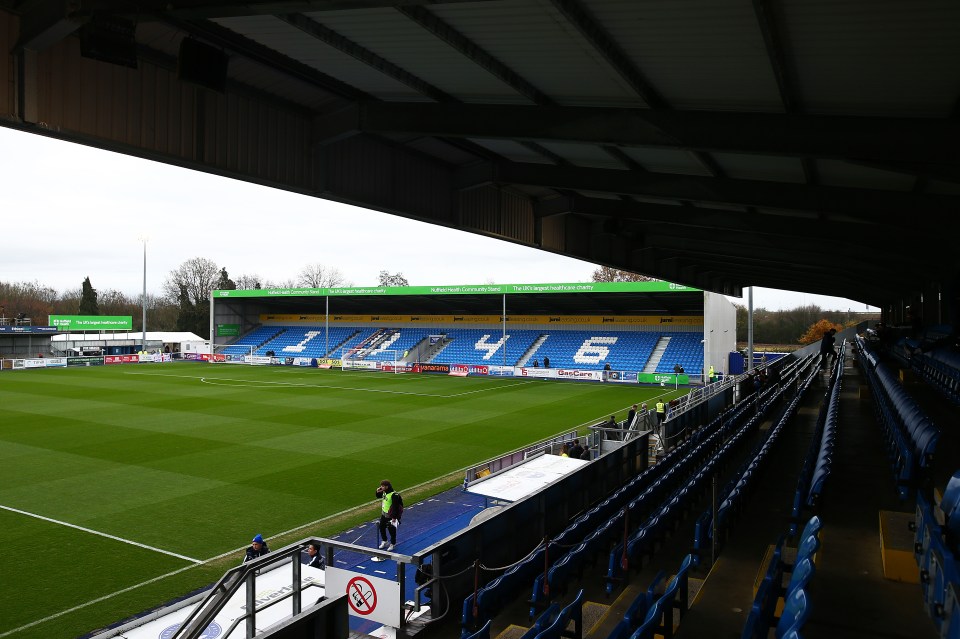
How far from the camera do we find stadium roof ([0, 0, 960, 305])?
15.3ft

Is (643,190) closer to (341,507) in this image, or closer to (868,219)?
(868,219)

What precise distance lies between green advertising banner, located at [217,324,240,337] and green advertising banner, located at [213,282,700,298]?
317 cm

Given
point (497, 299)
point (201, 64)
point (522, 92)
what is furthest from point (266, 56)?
point (497, 299)

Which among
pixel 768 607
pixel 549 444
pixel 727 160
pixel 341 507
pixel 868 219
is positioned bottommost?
pixel 341 507

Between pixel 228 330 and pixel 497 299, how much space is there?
29.6 metres

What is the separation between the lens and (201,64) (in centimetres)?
546

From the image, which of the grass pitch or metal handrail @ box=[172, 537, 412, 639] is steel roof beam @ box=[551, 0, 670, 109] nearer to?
metal handrail @ box=[172, 537, 412, 639]

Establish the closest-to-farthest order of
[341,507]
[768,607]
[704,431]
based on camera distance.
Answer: [768,607] < [341,507] < [704,431]

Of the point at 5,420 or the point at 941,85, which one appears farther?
the point at 5,420

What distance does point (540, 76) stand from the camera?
616 cm

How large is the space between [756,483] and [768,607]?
5.94 m

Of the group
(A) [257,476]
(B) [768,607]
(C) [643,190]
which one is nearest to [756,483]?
(C) [643,190]

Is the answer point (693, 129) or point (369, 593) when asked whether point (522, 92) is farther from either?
point (369, 593)

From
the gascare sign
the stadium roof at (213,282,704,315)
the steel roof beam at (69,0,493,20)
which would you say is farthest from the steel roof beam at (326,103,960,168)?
the stadium roof at (213,282,704,315)
